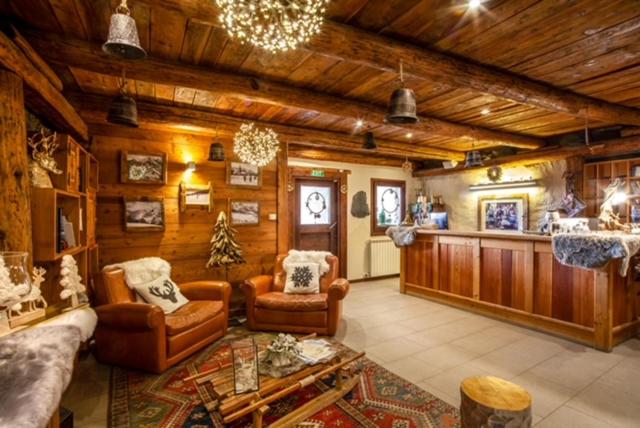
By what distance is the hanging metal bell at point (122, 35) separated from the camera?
1585 millimetres

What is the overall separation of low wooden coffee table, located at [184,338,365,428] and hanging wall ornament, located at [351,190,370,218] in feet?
14.1

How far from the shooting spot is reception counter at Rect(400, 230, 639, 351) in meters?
3.37

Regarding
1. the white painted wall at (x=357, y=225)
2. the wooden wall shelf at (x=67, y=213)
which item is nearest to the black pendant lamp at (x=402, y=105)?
the wooden wall shelf at (x=67, y=213)

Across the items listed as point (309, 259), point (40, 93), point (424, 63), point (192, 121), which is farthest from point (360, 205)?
point (40, 93)

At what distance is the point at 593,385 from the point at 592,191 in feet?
12.4

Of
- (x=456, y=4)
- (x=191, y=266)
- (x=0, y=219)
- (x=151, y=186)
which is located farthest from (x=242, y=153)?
(x=456, y=4)

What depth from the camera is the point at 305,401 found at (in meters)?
2.37

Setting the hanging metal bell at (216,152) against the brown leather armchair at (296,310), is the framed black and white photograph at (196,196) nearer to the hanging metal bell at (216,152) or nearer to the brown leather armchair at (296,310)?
the hanging metal bell at (216,152)

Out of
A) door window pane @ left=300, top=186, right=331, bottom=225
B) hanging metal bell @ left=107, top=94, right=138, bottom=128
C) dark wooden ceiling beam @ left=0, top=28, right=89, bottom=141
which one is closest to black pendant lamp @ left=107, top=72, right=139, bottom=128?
hanging metal bell @ left=107, top=94, right=138, bottom=128

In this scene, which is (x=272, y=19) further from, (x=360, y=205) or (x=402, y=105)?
(x=360, y=205)

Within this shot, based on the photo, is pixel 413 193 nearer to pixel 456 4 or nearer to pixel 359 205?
pixel 359 205

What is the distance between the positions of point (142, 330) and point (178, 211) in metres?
1.84

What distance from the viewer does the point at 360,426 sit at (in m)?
2.13

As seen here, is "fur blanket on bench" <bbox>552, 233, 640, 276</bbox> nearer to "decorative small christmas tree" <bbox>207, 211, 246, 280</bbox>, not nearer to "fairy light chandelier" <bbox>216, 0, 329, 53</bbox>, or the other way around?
"fairy light chandelier" <bbox>216, 0, 329, 53</bbox>
